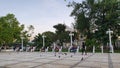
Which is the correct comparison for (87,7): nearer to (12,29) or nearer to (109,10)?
(109,10)

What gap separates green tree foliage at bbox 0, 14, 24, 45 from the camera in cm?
5328

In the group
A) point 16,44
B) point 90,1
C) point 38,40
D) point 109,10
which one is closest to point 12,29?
point 38,40

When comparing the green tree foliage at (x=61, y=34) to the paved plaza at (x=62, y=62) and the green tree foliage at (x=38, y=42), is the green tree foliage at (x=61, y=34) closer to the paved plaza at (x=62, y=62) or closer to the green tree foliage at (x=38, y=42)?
the green tree foliage at (x=38, y=42)

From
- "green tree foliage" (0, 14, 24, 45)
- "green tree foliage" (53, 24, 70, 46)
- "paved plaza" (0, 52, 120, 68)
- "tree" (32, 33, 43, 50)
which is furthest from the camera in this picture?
"green tree foliage" (53, 24, 70, 46)

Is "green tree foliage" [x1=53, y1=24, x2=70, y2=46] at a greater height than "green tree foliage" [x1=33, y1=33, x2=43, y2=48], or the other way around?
"green tree foliage" [x1=53, y1=24, x2=70, y2=46]

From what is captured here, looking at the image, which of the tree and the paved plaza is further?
the tree

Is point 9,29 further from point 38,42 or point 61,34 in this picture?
point 61,34

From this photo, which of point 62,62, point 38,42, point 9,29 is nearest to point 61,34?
point 9,29

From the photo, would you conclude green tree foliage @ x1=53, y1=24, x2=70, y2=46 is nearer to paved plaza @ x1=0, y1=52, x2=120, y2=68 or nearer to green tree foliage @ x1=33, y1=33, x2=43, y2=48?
green tree foliage @ x1=33, y1=33, x2=43, y2=48

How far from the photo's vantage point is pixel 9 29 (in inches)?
2157

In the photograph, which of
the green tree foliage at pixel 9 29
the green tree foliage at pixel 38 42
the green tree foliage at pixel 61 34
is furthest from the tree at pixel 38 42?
the green tree foliage at pixel 61 34

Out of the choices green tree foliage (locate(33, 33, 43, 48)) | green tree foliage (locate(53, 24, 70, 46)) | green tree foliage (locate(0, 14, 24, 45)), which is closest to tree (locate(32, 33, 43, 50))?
green tree foliage (locate(33, 33, 43, 48))

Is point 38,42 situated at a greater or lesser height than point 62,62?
greater

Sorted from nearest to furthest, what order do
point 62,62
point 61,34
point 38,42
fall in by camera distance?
point 62,62 < point 38,42 < point 61,34
